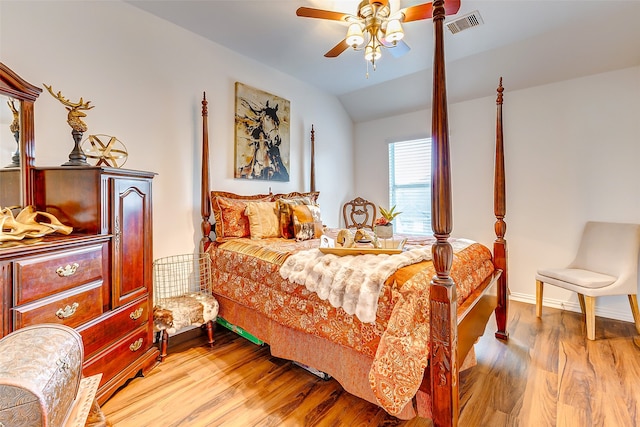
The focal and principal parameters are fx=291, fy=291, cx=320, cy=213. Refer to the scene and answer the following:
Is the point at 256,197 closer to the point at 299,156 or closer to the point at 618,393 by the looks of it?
the point at 299,156

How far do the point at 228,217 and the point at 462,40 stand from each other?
2883 mm

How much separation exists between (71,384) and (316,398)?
1323 mm

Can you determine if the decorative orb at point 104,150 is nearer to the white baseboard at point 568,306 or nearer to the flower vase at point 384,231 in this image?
the flower vase at point 384,231

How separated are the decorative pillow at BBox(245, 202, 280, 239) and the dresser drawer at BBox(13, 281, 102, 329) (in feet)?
4.23

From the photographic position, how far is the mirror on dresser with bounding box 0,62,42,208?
1611 millimetres

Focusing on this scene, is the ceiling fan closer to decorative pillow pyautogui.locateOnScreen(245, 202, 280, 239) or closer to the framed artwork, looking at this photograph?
the framed artwork

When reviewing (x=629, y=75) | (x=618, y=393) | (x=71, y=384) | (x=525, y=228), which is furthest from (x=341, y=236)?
(x=629, y=75)

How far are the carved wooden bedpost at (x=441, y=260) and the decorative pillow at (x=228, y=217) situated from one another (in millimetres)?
1919

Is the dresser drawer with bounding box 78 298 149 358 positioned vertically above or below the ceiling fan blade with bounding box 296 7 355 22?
below

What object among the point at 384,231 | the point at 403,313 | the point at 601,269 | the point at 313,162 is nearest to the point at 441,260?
the point at 403,313

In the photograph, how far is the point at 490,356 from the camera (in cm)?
224

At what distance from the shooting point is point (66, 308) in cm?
146

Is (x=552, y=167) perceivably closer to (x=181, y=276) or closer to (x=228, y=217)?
(x=228, y=217)

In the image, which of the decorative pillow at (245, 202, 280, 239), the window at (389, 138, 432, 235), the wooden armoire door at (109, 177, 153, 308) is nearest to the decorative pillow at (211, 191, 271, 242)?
→ the decorative pillow at (245, 202, 280, 239)
